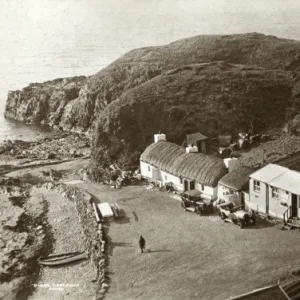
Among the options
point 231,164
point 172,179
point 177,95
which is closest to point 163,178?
point 172,179

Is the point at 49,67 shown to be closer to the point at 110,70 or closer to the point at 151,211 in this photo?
the point at 110,70

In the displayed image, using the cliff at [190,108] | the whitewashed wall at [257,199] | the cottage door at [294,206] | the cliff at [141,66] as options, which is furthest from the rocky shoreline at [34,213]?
the cliff at [141,66]

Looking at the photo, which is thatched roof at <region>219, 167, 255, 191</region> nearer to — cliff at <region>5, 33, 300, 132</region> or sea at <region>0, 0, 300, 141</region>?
sea at <region>0, 0, 300, 141</region>

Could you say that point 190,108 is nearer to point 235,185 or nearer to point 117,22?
point 117,22

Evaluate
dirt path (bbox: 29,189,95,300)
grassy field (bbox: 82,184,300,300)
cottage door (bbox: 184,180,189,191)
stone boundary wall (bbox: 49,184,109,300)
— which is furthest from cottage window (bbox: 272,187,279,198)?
dirt path (bbox: 29,189,95,300)

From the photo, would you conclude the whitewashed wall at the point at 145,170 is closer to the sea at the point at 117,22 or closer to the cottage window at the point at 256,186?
the cottage window at the point at 256,186
